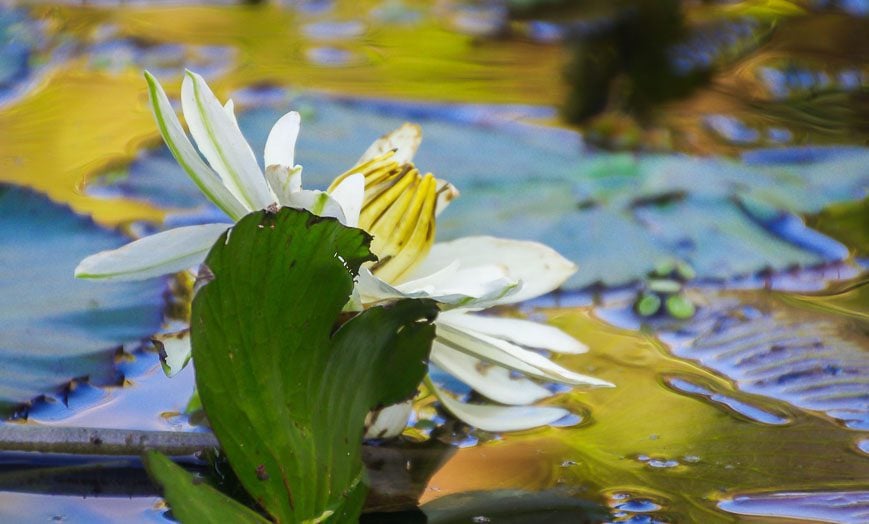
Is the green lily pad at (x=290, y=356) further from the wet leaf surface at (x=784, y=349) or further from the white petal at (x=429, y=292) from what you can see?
the wet leaf surface at (x=784, y=349)

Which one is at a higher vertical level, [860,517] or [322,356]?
[322,356]

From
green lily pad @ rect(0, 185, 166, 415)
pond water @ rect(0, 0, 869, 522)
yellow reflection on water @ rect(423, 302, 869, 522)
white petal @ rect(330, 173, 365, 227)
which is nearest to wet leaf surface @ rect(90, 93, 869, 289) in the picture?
pond water @ rect(0, 0, 869, 522)

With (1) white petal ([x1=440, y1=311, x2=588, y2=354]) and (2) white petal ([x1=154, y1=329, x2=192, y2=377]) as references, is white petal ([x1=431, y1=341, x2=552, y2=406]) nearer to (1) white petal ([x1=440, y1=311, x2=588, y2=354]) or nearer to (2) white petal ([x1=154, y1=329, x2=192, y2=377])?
(1) white petal ([x1=440, y1=311, x2=588, y2=354])

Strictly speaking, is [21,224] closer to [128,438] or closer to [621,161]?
[128,438]

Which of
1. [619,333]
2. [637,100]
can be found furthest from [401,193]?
[637,100]

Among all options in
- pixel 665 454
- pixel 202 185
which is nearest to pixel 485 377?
pixel 665 454

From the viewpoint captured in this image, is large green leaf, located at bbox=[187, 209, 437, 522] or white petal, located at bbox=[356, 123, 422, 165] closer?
large green leaf, located at bbox=[187, 209, 437, 522]
